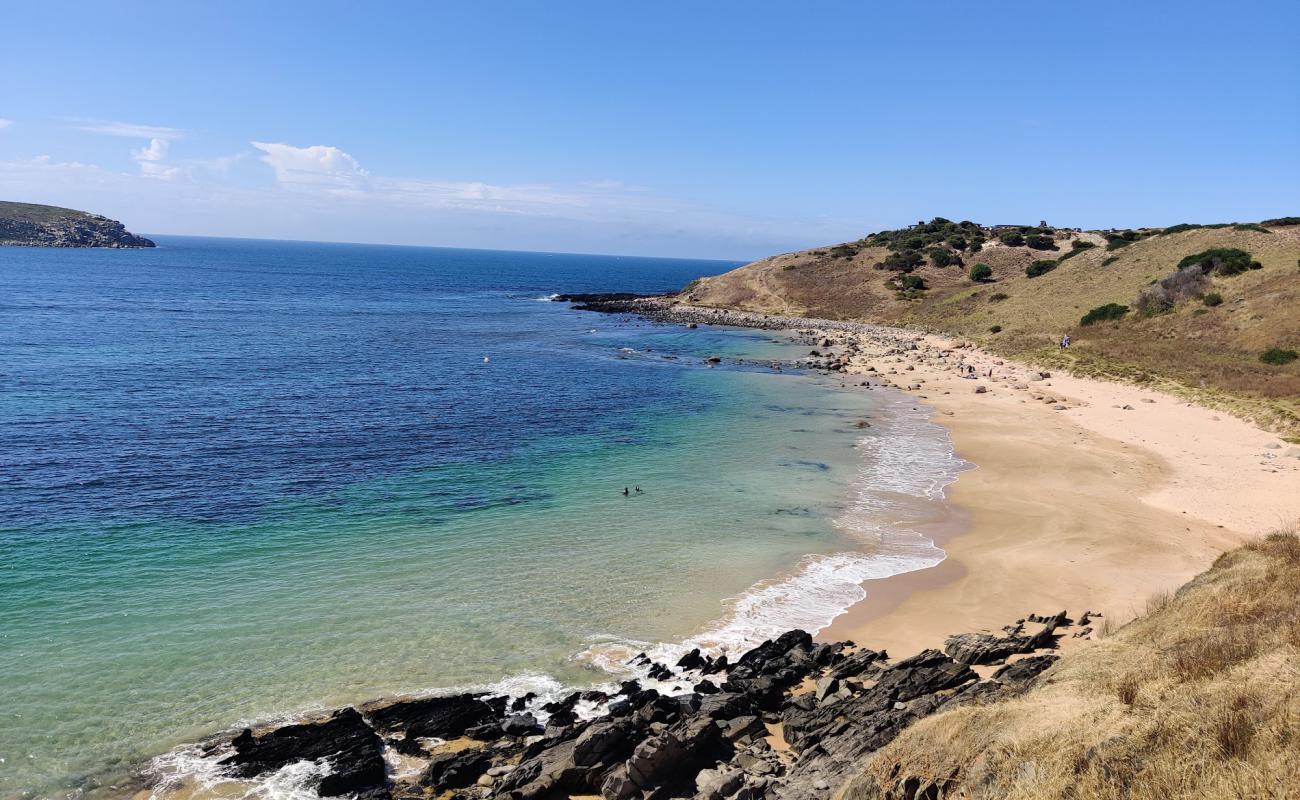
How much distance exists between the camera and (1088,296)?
7381 cm

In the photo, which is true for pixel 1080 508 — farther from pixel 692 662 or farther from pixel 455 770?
pixel 455 770

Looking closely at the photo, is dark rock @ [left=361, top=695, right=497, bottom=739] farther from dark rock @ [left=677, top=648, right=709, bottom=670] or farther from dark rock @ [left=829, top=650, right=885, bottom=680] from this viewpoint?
dark rock @ [left=829, top=650, right=885, bottom=680]

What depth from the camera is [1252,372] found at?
1791 inches

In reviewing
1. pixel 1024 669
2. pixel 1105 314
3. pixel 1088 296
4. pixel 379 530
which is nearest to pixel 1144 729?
pixel 1024 669

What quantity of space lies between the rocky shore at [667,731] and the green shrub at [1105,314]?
192ft

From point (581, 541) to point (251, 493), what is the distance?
44.6 feet

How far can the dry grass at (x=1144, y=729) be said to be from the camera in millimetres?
8242

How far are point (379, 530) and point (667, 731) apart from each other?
1543 cm

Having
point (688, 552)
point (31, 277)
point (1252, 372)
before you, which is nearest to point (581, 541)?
point (688, 552)

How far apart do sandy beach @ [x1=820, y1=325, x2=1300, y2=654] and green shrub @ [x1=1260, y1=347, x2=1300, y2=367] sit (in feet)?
28.6

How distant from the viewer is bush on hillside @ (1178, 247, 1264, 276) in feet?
206

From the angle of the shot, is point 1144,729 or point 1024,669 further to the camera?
point 1024,669

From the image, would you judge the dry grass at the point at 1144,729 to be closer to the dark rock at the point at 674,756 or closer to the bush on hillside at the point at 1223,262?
the dark rock at the point at 674,756

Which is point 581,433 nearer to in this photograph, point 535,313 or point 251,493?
point 251,493
